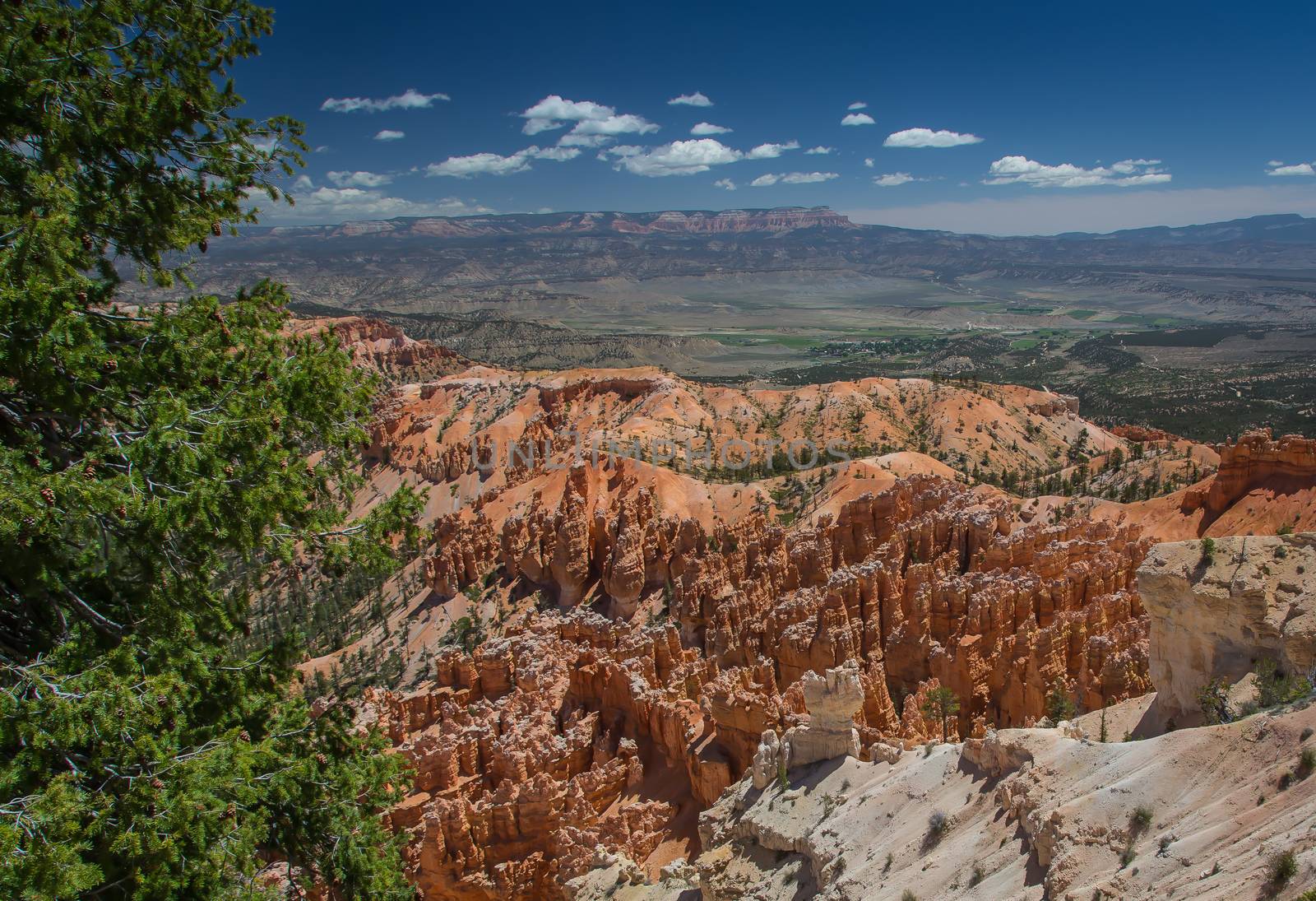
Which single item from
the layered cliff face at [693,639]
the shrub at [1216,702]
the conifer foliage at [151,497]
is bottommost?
the layered cliff face at [693,639]

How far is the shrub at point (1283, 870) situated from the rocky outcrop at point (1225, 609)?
733 centimetres

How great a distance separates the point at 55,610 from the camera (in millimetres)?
7559

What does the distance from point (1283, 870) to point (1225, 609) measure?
8.70 meters

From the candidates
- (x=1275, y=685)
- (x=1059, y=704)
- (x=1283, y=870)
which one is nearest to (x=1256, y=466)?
(x=1059, y=704)

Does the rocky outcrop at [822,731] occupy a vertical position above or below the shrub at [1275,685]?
below

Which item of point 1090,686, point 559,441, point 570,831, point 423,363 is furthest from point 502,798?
point 423,363

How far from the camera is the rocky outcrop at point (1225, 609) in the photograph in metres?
14.1

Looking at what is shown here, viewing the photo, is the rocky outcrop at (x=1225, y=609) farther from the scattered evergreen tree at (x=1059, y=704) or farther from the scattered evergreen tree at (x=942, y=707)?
the scattered evergreen tree at (x=942, y=707)

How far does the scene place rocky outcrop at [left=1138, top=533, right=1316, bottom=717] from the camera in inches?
554

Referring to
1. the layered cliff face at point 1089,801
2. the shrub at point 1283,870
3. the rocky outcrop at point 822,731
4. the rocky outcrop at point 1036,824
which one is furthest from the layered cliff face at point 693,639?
the shrub at point 1283,870

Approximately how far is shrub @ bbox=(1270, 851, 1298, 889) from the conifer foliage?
8.85 meters

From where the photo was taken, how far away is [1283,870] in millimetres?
7438

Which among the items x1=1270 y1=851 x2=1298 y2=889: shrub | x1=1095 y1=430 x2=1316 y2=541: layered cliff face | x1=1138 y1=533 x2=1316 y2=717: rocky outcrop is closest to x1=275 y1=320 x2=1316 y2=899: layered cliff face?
x1=1095 y1=430 x2=1316 y2=541: layered cliff face

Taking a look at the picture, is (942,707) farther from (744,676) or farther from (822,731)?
(822,731)
